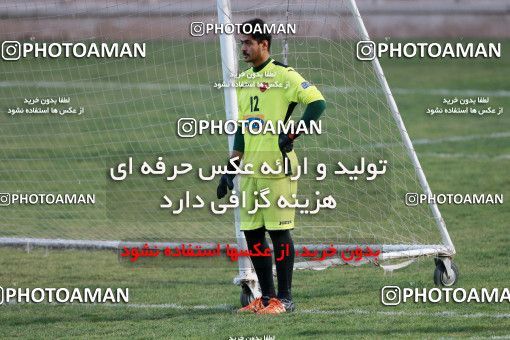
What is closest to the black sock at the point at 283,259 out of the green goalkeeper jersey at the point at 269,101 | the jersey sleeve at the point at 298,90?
the green goalkeeper jersey at the point at 269,101

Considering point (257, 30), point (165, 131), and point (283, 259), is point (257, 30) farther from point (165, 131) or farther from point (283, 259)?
point (165, 131)

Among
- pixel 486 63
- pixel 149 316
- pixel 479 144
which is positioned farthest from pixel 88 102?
pixel 486 63

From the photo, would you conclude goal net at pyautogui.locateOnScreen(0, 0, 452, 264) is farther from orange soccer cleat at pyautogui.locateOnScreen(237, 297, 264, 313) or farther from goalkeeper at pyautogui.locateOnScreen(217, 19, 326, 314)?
orange soccer cleat at pyautogui.locateOnScreen(237, 297, 264, 313)

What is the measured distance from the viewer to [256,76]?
9.62 metres

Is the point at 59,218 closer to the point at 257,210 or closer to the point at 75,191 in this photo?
the point at 75,191

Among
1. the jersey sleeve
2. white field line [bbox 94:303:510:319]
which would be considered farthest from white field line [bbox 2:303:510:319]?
the jersey sleeve

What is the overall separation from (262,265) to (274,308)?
368 millimetres

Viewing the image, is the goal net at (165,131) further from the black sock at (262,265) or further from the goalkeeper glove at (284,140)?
the goalkeeper glove at (284,140)

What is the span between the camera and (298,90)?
31.1 ft

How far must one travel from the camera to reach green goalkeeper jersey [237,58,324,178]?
9516mm

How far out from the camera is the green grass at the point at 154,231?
30.7 feet

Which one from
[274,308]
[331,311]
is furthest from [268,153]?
[331,311]

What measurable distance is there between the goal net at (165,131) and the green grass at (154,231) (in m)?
0.03

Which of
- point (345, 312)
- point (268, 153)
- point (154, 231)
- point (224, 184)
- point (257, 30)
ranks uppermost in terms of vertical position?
point (257, 30)
